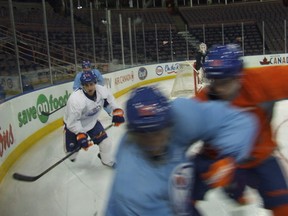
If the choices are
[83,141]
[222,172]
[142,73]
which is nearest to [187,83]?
[142,73]

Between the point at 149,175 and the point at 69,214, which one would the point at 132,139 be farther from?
the point at 69,214

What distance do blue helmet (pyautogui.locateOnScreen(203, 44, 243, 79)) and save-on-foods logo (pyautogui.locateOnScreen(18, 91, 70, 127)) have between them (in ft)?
13.2

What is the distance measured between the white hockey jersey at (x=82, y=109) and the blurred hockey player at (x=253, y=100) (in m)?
2.12

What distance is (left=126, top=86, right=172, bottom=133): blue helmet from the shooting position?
1.04 m

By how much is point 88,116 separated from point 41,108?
2233 mm

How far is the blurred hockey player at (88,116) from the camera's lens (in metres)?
3.74

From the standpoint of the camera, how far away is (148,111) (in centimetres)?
104

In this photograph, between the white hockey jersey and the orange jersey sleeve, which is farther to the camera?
the white hockey jersey

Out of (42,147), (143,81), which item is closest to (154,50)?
(143,81)

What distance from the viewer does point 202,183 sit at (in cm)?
156

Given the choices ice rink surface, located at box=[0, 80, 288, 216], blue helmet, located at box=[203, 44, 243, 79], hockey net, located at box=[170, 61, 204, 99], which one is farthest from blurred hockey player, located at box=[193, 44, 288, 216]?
hockey net, located at box=[170, 61, 204, 99]

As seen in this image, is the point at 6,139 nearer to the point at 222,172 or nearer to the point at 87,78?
the point at 87,78

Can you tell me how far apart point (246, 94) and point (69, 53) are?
7.57 metres

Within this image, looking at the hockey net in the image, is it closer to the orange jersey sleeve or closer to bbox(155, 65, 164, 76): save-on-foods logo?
bbox(155, 65, 164, 76): save-on-foods logo
